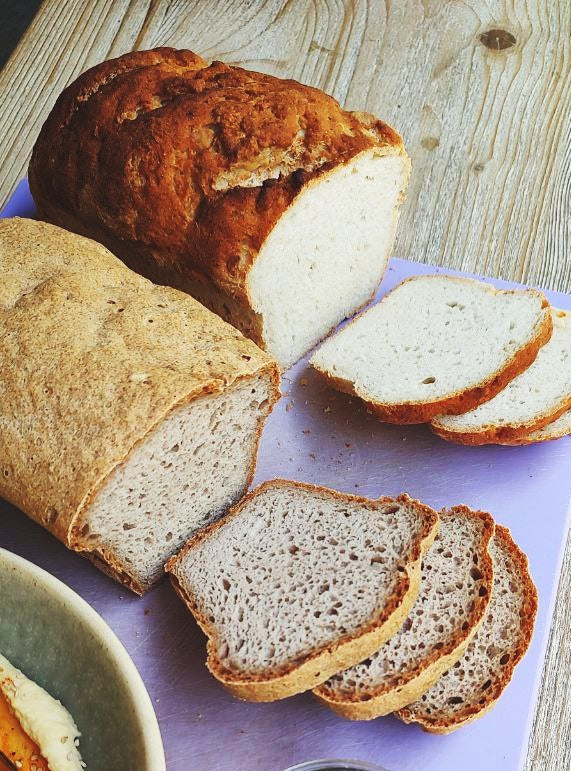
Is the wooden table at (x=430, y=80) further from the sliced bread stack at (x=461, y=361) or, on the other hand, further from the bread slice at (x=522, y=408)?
the bread slice at (x=522, y=408)

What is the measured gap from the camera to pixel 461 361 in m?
3.04

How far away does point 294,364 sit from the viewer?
329cm

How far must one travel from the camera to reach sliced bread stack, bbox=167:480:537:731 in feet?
7.54

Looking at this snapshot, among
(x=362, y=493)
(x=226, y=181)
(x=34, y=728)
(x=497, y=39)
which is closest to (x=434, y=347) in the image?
(x=362, y=493)

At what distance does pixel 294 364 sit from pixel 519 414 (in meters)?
0.80

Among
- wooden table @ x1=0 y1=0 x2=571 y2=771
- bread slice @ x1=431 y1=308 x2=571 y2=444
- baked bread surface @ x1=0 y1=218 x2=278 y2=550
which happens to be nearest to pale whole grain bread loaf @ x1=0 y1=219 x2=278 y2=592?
baked bread surface @ x1=0 y1=218 x2=278 y2=550

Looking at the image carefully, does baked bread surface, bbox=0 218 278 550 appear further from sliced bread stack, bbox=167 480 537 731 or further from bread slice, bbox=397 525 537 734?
bread slice, bbox=397 525 537 734

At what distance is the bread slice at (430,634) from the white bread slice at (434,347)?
0.49 metres

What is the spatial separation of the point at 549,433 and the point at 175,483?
120cm

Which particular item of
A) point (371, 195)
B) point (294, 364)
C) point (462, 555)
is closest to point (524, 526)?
point (462, 555)

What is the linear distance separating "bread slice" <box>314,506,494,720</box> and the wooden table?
1.63m

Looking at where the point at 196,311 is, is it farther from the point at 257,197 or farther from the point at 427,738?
the point at 427,738

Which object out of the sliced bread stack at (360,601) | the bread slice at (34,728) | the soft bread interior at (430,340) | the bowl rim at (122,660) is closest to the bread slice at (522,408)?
the soft bread interior at (430,340)

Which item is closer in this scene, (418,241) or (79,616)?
(79,616)
